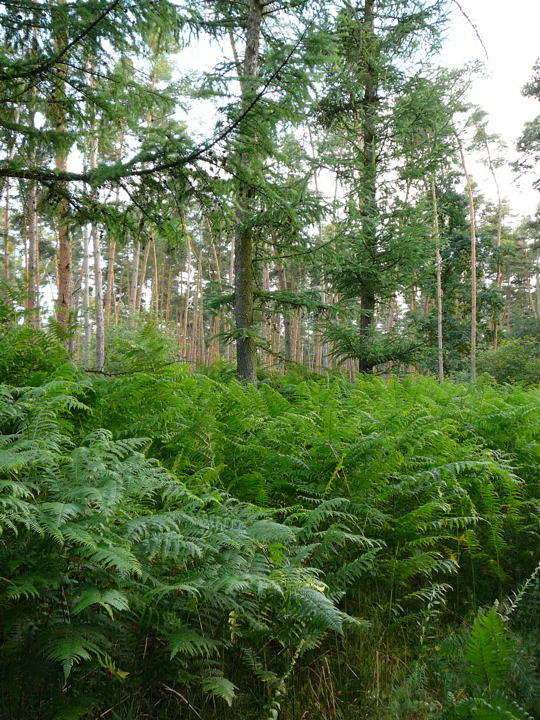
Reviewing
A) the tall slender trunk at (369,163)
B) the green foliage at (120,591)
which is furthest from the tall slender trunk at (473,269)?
the green foliage at (120,591)

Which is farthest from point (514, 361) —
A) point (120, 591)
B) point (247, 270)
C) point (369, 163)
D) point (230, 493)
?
point (120, 591)

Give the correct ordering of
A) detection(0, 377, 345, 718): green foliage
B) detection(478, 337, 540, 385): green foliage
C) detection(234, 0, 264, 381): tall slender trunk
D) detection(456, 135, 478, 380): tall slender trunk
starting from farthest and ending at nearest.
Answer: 1. detection(456, 135, 478, 380): tall slender trunk
2. detection(478, 337, 540, 385): green foliage
3. detection(234, 0, 264, 381): tall slender trunk
4. detection(0, 377, 345, 718): green foliage

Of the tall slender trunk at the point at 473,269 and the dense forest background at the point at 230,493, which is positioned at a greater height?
the tall slender trunk at the point at 473,269

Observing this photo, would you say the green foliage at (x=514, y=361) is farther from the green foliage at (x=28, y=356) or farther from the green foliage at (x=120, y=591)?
the green foliage at (x=120, y=591)

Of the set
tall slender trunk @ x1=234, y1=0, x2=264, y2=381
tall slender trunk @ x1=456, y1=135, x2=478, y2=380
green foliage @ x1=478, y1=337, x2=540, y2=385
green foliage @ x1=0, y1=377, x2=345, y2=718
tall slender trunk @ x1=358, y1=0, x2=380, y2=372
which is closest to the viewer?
green foliage @ x1=0, y1=377, x2=345, y2=718

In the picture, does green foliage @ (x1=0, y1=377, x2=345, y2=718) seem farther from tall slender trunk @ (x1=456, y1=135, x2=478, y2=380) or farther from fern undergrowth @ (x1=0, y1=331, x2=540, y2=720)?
tall slender trunk @ (x1=456, y1=135, x2=478, y2=380)

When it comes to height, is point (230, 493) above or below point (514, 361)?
below

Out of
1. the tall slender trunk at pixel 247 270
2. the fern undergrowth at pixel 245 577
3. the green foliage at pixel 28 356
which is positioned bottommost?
the fern undergrowth at pixel 245 577

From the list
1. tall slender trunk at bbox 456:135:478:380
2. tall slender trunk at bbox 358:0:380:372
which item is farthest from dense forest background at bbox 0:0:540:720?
tall slender trunk at bbox 456:135:478:380

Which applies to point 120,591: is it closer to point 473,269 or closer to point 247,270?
point 247,270

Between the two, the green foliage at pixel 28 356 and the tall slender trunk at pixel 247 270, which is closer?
the green foliage at pixel 28 356

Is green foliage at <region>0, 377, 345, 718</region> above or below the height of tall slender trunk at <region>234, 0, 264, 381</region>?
below

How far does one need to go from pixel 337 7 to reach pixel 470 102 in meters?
17.7

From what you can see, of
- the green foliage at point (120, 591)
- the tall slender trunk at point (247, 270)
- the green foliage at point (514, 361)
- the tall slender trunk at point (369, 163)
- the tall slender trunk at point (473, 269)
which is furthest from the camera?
the tall slender trunk at point (473, 269)
